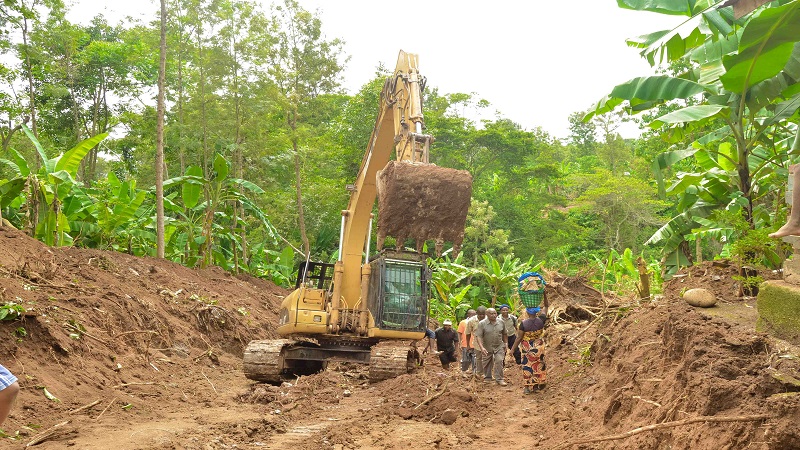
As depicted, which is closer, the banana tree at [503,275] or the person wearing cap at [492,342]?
the person wearing cap at [492,342]

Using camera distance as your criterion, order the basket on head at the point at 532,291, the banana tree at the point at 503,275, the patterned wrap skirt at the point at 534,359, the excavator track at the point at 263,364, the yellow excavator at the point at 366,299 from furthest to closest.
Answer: the banana tree at the point at 503,275
the basket on head at the point at 532,291
the excavator track at the point at 263,364
the yellow excavator at the point at 366,299
the patterned wrap skirt at the point at 534,359

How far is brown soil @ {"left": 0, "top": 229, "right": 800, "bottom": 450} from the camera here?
4.95 metres

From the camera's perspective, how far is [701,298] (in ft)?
23.1

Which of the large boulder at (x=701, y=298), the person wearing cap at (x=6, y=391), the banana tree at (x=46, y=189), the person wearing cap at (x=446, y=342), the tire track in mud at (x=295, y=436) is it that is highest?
the banana tree at (x=46, y=189)

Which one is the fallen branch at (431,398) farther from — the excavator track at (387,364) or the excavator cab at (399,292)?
the excavator cab at (399,292)

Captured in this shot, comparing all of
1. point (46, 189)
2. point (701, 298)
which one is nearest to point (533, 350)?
point (701, 298)

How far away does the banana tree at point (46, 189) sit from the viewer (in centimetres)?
1361

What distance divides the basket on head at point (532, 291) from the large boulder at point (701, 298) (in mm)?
7249

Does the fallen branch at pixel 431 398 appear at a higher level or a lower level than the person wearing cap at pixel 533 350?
lower

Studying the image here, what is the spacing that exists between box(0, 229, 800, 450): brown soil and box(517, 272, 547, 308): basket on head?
0.77 metres

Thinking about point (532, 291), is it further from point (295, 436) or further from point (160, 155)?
point (160, 155)

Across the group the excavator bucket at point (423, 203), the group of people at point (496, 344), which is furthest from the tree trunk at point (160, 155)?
the excavator bucket at point (423, 203)

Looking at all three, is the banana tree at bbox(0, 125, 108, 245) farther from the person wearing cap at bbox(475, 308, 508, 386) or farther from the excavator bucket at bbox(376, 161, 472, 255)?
the person wearing cap at bbox(475, 308, 508, 386)

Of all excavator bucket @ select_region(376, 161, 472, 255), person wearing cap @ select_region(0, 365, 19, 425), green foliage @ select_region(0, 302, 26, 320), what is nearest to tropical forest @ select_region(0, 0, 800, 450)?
green foliage @ select_region(0, 302, 26, 320)
